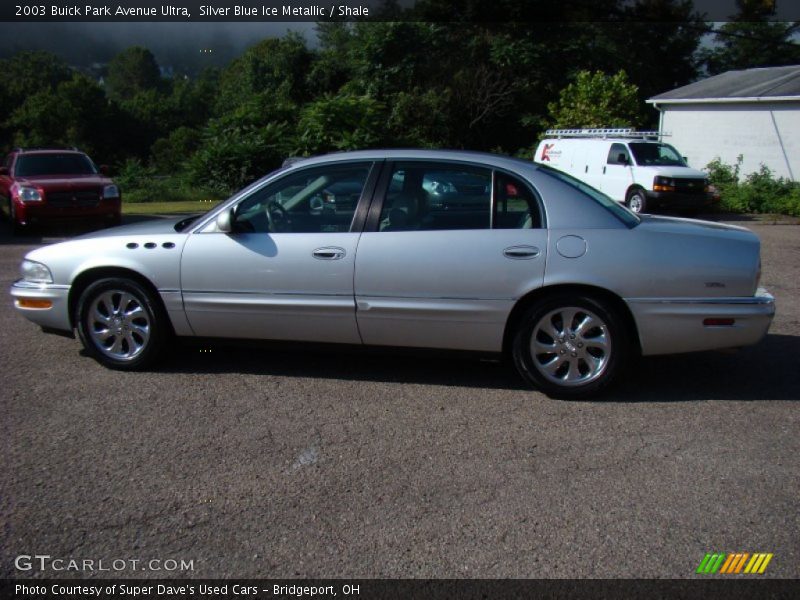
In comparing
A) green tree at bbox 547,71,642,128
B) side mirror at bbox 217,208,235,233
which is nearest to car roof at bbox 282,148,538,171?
side mirror at bbox 217,208,235,233

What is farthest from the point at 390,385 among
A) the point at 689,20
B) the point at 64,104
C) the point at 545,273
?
the point at 64,104

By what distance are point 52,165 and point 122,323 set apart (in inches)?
425

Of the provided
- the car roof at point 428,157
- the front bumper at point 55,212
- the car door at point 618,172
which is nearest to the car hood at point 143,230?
the car roof at point 428,157

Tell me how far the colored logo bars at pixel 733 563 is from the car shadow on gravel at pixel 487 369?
76.6 inches

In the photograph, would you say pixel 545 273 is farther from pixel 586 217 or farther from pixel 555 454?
pixel 555 454

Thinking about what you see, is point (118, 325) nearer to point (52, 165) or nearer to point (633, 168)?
point (52, 165)

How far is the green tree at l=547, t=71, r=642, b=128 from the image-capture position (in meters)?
28.0

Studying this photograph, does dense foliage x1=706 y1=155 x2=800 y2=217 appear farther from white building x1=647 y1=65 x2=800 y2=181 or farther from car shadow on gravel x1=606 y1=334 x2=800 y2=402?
car shadow on gravel x1=606 y1=334 x2=800 y2=402

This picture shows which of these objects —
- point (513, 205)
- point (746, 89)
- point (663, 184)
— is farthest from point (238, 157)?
point (513, 205)

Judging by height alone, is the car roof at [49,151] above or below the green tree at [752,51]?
below

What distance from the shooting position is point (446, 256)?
17.1 ft

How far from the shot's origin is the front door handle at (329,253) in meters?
5.34

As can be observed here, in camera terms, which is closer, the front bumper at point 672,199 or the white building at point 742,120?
the front bumper at point 672,199

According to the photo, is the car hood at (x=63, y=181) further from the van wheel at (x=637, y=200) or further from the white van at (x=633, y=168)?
the van wheel at (x=637, y=200)
